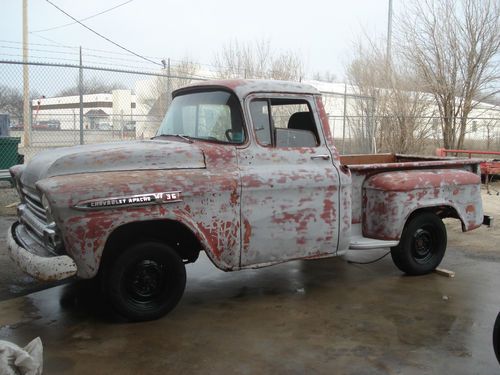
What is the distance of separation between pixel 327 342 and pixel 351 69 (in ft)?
61.0

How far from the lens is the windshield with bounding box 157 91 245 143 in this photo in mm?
4680

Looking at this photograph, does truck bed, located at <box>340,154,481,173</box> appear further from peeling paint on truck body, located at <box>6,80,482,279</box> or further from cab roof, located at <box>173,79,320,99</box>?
cab roof, located at <box>173,79,320,99</box>

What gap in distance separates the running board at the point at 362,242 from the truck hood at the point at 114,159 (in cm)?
181

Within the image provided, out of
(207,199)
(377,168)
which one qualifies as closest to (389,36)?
(377,168)

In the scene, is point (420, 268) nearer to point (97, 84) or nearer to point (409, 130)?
point (97, 84)

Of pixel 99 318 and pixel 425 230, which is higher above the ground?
pixel 425 230

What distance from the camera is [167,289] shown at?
4.36m

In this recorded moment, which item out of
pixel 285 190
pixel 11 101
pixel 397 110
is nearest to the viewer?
pixel 285 190

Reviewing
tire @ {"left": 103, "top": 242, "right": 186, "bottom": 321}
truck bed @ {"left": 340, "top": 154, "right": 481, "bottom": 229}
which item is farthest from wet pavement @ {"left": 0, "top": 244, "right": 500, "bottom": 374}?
truck bed @ {"left": 340, "top": 154, "right": 481, "bottom": 229}

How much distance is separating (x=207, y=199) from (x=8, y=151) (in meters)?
7.06

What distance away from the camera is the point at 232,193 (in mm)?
4410

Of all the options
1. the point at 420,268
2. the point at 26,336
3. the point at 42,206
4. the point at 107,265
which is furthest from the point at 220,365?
the point at 420,268

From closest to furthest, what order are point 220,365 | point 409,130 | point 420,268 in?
point 220,365 → point 420,268 → point 409,130

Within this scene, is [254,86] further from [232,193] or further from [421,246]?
[421,246]
